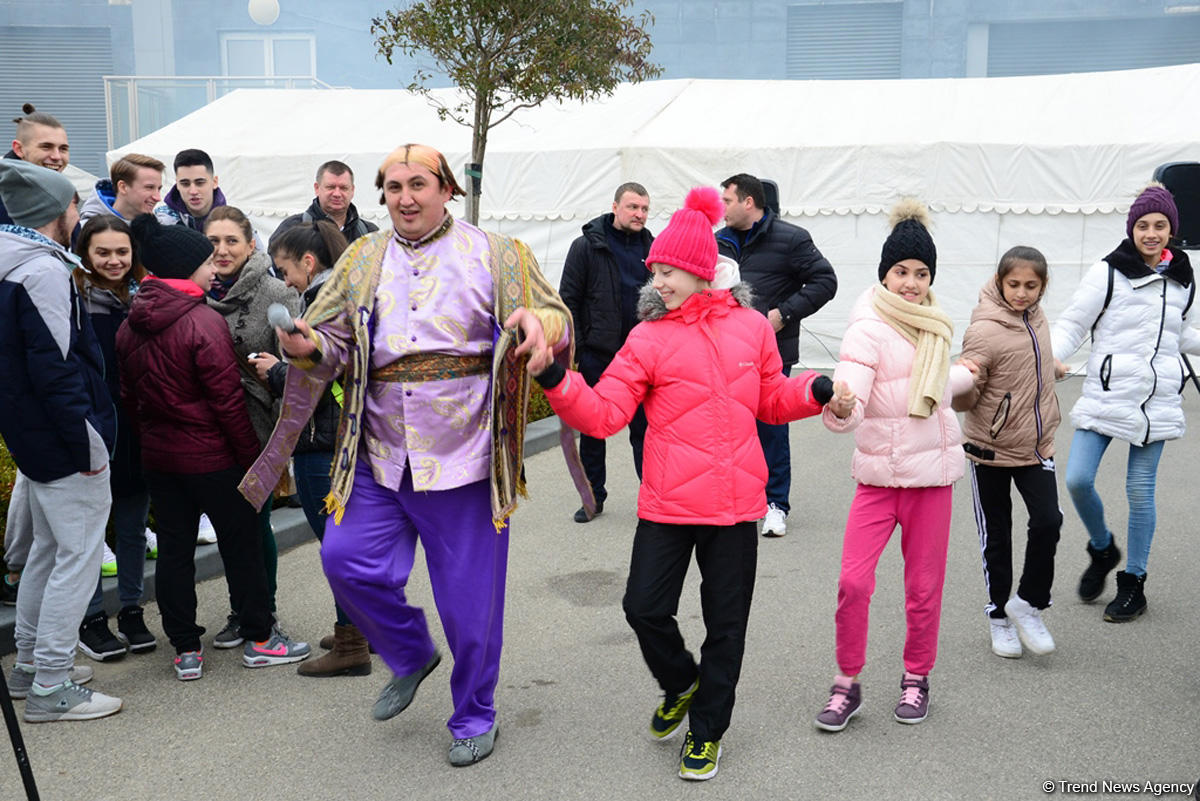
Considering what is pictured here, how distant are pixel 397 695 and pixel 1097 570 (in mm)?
3312

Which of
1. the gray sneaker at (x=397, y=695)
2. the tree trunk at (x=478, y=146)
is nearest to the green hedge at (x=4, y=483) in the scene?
the gray sneaker at (x=397, y=695)

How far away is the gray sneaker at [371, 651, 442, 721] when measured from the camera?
4.18 meters

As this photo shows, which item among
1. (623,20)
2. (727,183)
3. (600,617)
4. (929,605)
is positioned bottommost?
(600,617)

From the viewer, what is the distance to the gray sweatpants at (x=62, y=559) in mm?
4348

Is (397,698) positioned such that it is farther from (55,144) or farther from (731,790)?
(55,144)

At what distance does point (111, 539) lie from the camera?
6.36 metres

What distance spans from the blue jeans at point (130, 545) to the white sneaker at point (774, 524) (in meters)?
3.41

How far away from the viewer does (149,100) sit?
19188mm

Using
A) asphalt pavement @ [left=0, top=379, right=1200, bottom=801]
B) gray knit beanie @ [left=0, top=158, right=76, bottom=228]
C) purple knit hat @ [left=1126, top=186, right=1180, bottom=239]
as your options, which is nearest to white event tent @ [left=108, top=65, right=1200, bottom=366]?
asphalt pavement @ [left=0, top=379, right=1200, bottom=801]

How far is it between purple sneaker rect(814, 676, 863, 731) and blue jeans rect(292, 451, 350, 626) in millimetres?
1848

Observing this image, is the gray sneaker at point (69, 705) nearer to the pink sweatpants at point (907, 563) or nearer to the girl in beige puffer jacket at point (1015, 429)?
the pink sweatpants at point (907, 563)

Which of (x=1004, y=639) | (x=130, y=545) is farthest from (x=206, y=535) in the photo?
(x=1004, y=639)

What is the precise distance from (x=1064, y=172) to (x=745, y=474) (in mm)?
11399

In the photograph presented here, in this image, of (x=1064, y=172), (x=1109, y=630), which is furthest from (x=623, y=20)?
(x=1109, y=630)
